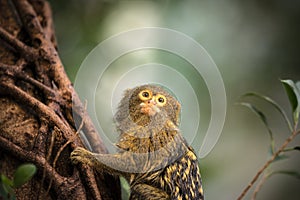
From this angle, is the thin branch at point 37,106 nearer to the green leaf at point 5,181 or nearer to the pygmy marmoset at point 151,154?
the pygmy marmoset at point 151,154

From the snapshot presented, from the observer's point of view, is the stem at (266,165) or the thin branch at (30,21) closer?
the stem at (266,165)

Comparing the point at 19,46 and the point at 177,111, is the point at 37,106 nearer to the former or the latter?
the point at 19,46

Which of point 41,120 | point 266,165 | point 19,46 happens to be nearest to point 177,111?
point 266,165

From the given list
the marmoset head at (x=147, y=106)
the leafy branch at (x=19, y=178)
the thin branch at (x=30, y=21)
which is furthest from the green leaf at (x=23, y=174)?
the thin branch at (x=30, y=21)

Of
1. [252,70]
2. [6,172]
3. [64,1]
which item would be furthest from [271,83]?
[6,172]

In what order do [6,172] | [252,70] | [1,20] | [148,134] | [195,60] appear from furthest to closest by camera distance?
[252,70]
[195,60]
[1,20]
[148,134]
[6,172]

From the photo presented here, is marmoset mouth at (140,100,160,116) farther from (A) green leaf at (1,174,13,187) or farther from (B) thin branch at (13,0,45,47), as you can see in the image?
(A) green leaf at (1,174,13,187)

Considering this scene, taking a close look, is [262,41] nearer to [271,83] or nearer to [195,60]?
[271,83]
